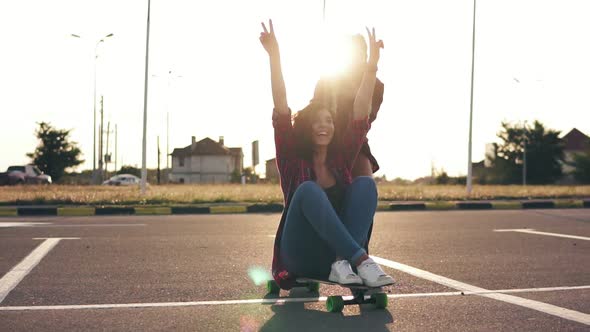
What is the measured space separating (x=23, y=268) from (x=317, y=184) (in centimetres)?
308

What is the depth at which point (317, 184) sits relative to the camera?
3902 mm

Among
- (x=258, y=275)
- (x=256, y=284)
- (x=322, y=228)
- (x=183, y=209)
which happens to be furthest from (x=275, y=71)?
(x=183, y=209)

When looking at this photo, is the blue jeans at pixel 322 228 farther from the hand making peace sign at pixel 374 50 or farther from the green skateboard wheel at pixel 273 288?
the hand making peace sign at pixel 374 50

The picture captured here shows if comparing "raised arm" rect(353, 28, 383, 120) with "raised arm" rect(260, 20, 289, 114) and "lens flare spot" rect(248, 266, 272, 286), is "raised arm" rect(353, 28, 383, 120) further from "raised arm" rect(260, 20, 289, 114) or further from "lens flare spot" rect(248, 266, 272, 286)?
"lens flare spot" rect(248, 266, 272, 286)

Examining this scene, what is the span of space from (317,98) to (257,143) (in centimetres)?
2227

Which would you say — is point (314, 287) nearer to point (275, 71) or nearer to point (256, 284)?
point (256, 284)

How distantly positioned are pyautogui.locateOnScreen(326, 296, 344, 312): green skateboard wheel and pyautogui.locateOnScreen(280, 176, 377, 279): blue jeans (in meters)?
0.16

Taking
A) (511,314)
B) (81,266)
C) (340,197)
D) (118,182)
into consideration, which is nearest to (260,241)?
(81,266)

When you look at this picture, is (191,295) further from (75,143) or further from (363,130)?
(75,143)

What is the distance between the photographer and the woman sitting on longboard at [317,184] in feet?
12.8

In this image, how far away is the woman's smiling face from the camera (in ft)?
13.3

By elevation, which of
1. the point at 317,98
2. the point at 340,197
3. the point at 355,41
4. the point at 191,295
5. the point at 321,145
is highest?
the point at 355,41

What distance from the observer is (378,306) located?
400 centimetres

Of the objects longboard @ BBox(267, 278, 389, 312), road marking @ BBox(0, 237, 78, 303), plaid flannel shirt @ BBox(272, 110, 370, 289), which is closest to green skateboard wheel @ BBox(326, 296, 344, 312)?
longboard @ BBox(267, 278, 389, 312)
